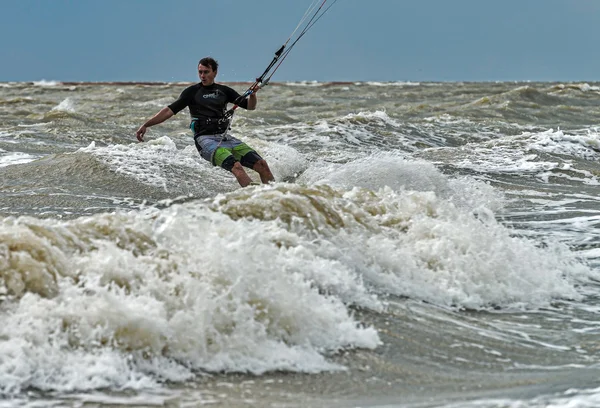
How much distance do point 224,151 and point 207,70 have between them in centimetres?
97

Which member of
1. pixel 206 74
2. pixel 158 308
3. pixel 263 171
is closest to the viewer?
pixel 158 308

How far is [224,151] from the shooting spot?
32.2 ft

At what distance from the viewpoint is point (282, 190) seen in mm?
7504

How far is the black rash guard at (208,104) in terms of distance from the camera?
1002cm

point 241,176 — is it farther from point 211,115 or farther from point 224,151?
point 211,115

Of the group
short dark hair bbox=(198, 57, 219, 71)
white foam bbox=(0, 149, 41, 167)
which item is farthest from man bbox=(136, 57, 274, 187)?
white foam bbox=(0, 149, 41, 167)

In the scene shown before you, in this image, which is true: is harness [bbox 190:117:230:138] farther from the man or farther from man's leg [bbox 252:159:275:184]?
man's leg [bbox 252:159:275:184]

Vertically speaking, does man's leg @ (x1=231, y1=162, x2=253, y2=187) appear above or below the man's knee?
below

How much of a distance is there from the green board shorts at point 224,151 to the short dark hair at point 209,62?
0.81 metres

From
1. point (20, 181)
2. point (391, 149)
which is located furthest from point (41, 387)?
point (391, 149)

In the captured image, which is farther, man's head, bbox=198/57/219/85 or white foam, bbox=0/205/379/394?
man's head, bbox=198/57/219/85

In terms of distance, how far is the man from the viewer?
992 centimetres

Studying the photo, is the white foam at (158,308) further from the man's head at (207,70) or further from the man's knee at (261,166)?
the man's head at (207,70)

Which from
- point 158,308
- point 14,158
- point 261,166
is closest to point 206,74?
point 261,166
